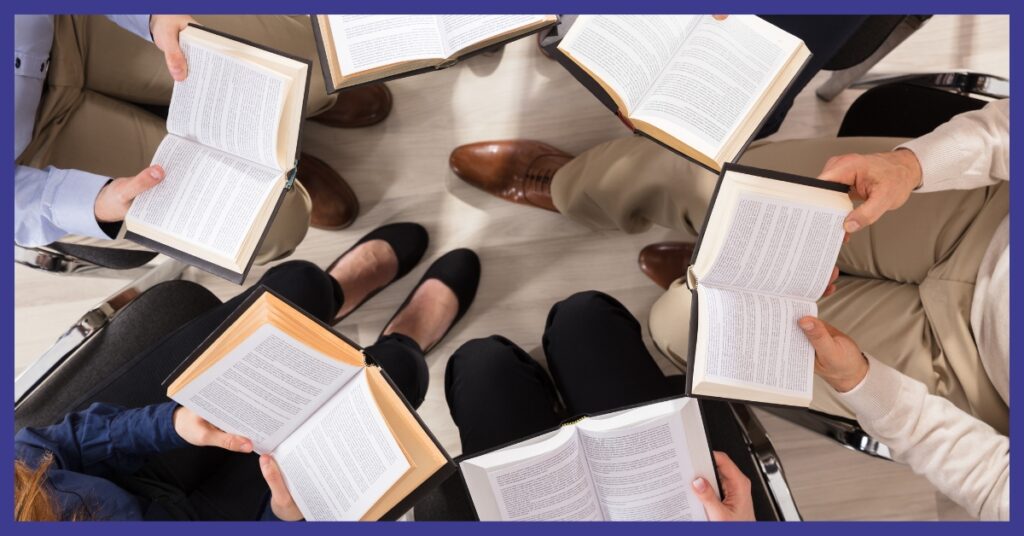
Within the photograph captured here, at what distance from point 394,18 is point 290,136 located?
0.86 ft

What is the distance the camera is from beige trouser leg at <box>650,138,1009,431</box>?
0.96m

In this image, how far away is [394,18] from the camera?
104 centimetres

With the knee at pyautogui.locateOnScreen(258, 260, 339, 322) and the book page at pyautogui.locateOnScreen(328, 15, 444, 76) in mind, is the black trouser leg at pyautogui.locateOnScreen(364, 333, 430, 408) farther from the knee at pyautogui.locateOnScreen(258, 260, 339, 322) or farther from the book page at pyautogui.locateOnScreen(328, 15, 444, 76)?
the book page at pyautogui.locateOnScreen(328, 15, 444, 76)

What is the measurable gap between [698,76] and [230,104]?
72cm

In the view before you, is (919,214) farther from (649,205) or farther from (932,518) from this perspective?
(932,518)

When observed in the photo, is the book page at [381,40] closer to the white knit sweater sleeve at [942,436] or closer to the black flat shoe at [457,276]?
the black flat shoe at [457,276]

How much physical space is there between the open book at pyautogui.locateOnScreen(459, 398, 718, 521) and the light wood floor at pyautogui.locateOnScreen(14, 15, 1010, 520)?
51 centimetres

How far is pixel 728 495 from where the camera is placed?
0.97 meters

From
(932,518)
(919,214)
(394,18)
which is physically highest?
(394,18)

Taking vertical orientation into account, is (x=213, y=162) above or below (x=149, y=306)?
above

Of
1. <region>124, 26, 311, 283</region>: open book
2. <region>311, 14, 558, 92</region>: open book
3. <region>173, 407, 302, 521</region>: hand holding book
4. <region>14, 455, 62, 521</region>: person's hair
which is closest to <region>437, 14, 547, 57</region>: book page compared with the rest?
<region>311, 14, 558, 92</region>: open book

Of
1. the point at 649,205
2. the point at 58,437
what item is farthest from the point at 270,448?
the point at 649,205

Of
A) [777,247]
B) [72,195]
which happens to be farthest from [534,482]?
[72,195]

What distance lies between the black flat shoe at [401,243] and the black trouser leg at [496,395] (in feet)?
0.98
